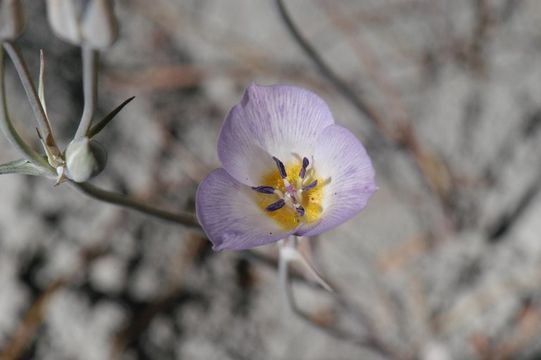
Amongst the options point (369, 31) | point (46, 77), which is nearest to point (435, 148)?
point (369, 31)

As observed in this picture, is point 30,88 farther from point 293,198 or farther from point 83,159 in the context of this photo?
point 293,198

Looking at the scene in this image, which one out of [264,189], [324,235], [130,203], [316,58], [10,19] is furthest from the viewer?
[324,235]

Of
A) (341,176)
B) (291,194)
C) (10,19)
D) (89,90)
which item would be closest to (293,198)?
(291,194)

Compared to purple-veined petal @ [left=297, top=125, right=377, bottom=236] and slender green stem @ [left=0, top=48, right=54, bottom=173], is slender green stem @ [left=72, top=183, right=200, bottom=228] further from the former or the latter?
purple-veined petal @ [left=297, top=125, right=377, bottom=236]

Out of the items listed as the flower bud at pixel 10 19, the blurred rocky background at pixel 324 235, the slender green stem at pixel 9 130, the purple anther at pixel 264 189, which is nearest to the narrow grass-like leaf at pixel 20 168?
the slender green stem at pixel 9 130

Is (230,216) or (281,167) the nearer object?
(230,216)
